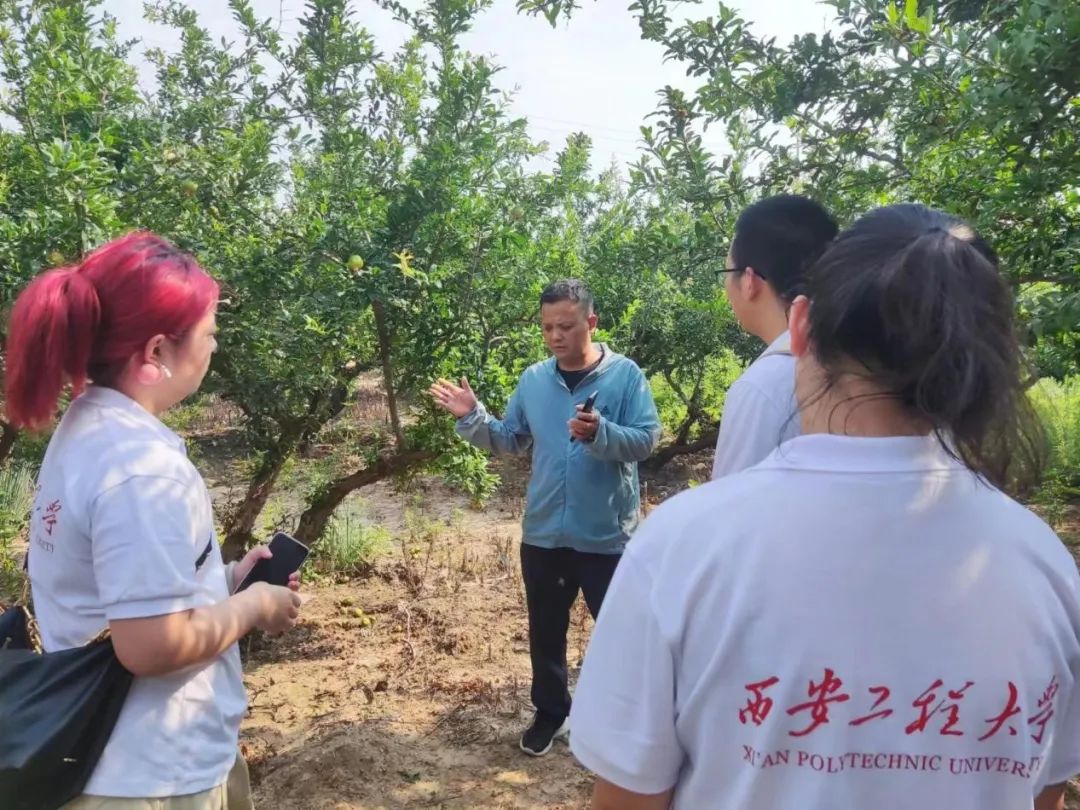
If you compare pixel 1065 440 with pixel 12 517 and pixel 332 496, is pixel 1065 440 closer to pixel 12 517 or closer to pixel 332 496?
pixel 332 496

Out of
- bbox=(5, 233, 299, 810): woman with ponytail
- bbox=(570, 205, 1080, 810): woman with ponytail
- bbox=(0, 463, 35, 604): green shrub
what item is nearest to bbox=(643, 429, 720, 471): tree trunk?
bbox=(0, 463, 35, 604): green shrub

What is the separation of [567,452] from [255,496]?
247cm

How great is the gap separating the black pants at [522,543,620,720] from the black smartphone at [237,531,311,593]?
64.4 inches

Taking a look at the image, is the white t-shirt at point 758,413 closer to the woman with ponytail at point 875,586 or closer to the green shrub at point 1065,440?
the woman with ponytail at point 875,586

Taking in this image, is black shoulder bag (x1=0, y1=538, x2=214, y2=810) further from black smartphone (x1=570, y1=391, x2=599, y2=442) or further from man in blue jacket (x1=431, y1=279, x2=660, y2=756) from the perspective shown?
man in blue jacket (x1=431, y1=279, x2=660, y2=756)

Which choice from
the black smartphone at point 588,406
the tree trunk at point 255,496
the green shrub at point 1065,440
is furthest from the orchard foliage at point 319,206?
the green shrub at point 1065,440

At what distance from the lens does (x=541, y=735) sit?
3.63 metres

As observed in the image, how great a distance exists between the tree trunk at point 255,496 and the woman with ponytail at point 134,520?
3377 millimetres

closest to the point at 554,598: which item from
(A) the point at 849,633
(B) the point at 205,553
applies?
(B) the point at 205,553

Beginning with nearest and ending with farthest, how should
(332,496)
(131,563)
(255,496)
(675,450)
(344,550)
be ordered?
(131,563) < (255,496) < (332,496) < (344,550) < (675,450)

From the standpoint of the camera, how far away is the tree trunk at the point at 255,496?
488 centimetres

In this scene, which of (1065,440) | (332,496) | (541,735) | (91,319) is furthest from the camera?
(1065,440)

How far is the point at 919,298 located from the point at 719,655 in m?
0.44

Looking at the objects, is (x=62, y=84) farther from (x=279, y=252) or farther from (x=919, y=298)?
(x=919, y=298)
